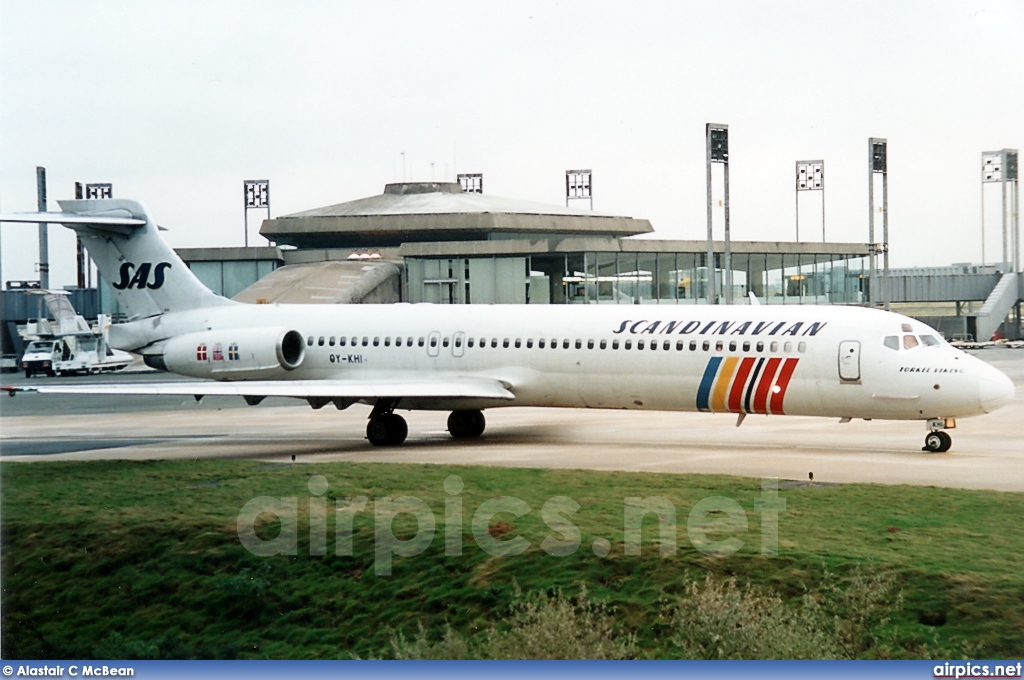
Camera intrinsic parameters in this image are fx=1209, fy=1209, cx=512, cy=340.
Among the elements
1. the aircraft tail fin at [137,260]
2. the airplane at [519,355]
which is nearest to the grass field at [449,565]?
the airplane at [519,355]

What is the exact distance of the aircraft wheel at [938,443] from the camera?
2466cm

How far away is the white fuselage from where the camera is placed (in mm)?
24469

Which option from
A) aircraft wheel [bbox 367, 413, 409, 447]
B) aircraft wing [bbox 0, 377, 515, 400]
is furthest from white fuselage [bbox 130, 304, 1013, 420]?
aircraft wheel [bbox 367, 413, 409, 447]

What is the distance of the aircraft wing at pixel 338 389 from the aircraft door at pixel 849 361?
292 inches

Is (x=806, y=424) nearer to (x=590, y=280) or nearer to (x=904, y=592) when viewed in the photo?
(x=904, y=592)

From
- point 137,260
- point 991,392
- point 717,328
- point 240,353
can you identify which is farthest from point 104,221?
point 991,392

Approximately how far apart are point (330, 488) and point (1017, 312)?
216 ft

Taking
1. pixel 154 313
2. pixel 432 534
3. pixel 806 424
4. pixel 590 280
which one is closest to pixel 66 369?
pixel 590 280

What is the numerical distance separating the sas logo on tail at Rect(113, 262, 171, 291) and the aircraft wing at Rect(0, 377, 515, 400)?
5528 millimetres

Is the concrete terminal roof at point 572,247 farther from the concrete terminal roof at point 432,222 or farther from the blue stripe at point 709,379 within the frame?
the blue stripe at point 709,379

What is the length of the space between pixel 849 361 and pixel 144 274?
1838 centimetres

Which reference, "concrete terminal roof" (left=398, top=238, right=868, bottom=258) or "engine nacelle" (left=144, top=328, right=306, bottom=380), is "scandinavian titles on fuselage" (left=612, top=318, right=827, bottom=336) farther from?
"concrete terminal roof" (left=398, top=238, right=868, bottom=258)

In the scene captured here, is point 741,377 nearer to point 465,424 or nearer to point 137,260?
Answer: point 465,424

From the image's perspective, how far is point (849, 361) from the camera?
24.6 meters
